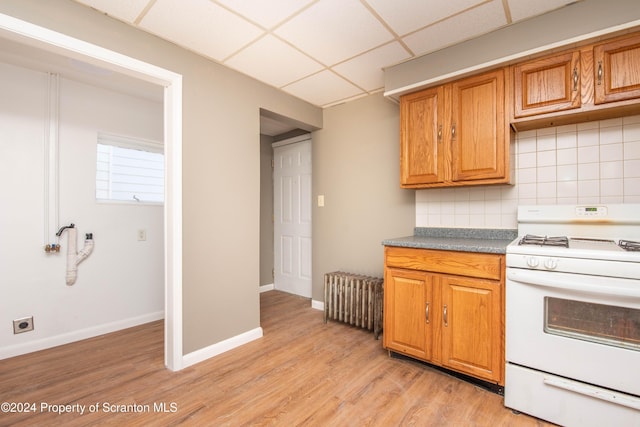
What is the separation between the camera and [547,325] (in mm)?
1598

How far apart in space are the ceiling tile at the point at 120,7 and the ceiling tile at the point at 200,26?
0.19 feet

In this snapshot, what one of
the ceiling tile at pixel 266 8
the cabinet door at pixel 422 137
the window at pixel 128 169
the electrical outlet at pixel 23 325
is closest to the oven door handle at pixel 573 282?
the cabinet door at pixel 422 137

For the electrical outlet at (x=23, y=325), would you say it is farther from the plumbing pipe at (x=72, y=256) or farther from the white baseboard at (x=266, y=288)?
the white baseboard at (x=266, y=288)

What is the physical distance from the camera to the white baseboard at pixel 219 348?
2.18 meters

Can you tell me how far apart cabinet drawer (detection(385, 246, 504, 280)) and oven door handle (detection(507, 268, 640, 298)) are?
11cm

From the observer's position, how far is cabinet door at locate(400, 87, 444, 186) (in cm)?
229

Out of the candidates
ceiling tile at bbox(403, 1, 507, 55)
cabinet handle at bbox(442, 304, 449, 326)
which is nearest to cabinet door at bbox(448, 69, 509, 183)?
ceiling tile at bbox(403, 1, 507, 55)

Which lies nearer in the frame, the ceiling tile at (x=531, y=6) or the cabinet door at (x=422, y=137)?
the ceiling tile at (x=531, y=6)

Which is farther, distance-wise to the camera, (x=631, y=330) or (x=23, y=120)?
(x=23, y=120)

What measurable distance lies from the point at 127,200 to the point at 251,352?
2.09 meters

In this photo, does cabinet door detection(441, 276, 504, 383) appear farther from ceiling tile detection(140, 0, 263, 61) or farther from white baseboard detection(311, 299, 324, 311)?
ceiling tile detection(140, 0, 263, 61)

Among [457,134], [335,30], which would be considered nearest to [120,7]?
[335,30]

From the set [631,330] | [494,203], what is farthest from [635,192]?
[631,330]

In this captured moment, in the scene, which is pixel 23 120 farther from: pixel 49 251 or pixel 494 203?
pixel 494 203
